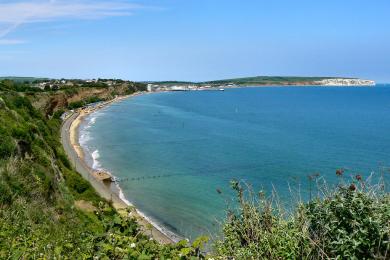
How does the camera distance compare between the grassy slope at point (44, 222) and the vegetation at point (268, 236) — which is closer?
the vegetation at point (268, 236)

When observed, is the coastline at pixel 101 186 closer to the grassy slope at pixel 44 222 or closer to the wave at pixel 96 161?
the grassy slope at pixel 44 222

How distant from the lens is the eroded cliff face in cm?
7338

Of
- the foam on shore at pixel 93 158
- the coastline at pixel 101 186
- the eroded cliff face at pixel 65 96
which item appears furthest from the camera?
the eroded cliff face at pixel 65 96

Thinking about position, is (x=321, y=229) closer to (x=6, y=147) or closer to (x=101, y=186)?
(x=6, y=147)

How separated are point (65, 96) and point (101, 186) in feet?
232

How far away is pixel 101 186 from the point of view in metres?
40.5

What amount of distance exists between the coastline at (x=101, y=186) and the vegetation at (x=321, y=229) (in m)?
1.81

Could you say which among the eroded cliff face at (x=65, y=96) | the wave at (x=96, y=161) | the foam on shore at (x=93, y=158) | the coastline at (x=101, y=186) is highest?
the eroded cliff face at (x=65, y=96)

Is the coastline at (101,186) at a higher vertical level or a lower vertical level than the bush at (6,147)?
lower

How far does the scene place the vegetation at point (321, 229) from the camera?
5.51 meters

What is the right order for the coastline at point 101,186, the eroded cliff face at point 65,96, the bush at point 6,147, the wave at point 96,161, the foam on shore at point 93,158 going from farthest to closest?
the eroded cliff face at point 65,96, the wave at point 96,161, the foam on shore at point 93,158, the coastline at point 101,186, the bush at point 6,147

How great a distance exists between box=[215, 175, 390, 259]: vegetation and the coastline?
5.92 ft

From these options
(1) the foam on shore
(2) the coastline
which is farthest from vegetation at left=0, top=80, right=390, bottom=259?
(1) the foam on shore

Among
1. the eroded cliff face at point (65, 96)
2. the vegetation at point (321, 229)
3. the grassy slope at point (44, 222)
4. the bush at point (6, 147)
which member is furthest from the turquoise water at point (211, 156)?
the bush at point (6, 147)
